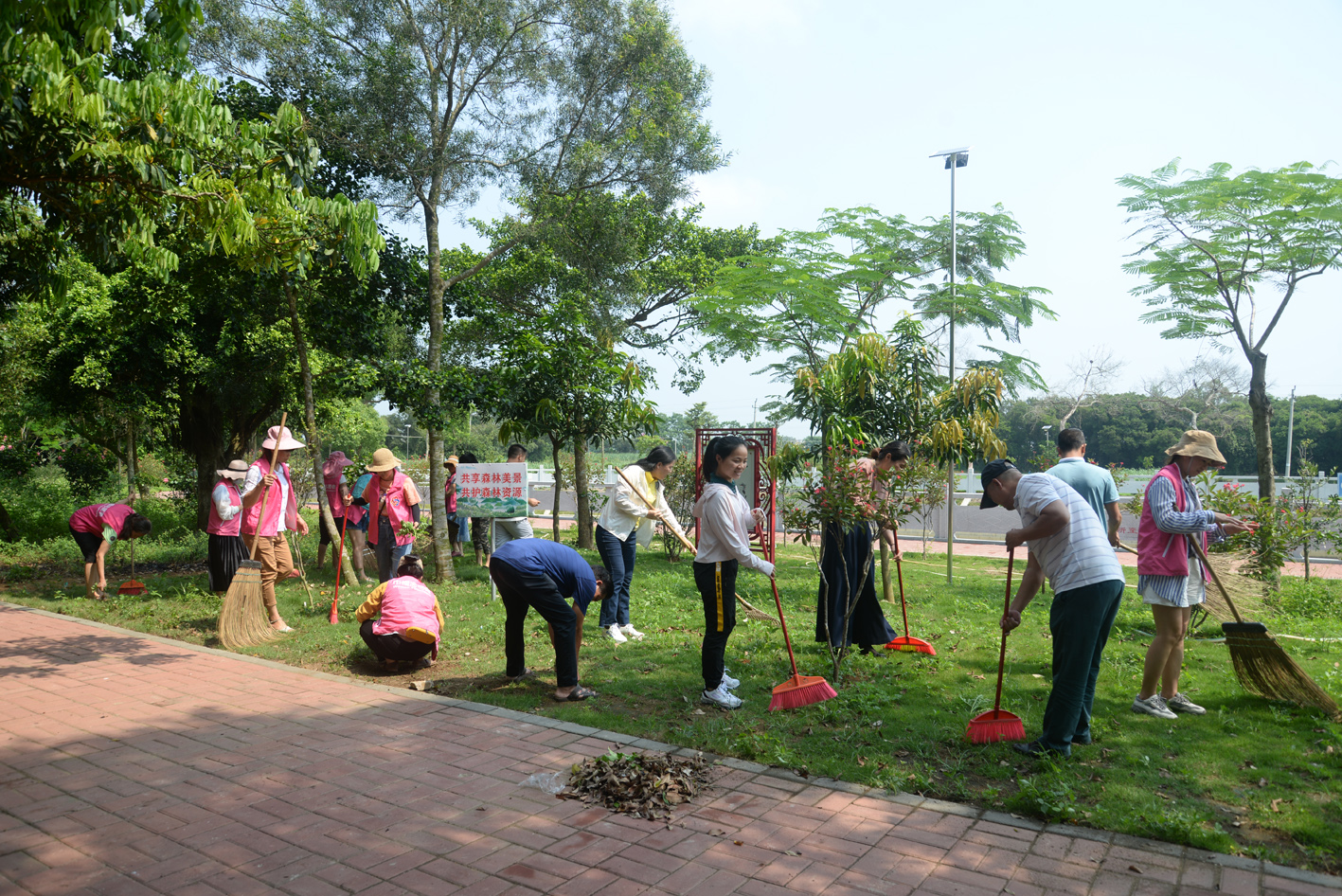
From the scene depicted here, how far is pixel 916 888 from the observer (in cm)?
297

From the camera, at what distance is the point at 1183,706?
491cm

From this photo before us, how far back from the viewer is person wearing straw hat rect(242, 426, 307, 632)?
7.32 metres

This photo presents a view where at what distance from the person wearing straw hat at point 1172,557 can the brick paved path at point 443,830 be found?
1.86 meters

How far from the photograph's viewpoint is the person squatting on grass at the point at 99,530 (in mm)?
9375

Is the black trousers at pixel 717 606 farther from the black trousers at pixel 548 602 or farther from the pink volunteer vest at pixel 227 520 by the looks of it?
the pink volunteer vest at pixel 227 520

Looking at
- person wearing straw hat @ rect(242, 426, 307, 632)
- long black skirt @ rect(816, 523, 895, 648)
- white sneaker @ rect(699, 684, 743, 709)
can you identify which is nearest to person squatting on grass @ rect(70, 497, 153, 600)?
person wearing straw hat @ rect(242, 426, 307, 632)

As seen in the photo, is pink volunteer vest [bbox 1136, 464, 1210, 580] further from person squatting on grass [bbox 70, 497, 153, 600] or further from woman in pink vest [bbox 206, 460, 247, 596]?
person squatting on grass [bbox 70, 497, 153, 600]

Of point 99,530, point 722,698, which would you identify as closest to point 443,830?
point 722,698

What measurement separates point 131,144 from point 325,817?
3899 millimetres

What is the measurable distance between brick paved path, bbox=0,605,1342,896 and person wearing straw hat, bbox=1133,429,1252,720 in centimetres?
186

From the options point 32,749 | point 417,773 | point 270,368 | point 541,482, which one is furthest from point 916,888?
point 541,482

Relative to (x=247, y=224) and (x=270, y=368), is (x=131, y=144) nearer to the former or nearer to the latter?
(x=247, y=224)

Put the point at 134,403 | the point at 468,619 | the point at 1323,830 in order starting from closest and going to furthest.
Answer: the point at 1323,830, the point at 468,619, the point at 134,403

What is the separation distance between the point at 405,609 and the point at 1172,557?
5056 millimetres
